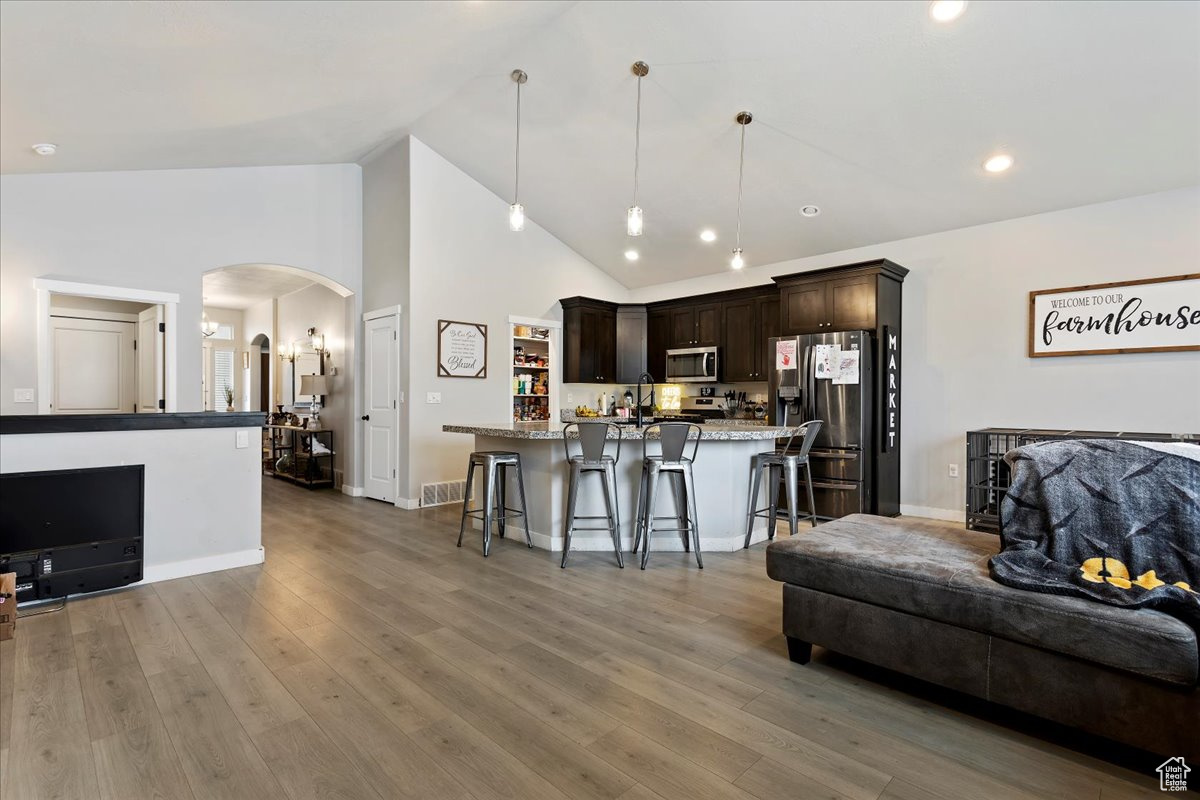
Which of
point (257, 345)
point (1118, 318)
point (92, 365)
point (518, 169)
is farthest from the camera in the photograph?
point (257, 345)

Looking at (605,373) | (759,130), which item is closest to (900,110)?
(759,130)

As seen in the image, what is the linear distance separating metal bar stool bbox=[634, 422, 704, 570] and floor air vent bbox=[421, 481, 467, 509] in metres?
2.75

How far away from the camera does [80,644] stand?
275 centimetres

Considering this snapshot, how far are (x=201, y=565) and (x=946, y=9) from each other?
5.74 m

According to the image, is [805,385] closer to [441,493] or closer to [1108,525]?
[1108,525]

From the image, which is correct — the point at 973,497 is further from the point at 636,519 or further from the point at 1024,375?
the point at 636,519

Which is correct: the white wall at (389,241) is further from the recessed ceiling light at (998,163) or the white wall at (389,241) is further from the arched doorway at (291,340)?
the recessed ceiling light at (998,163)

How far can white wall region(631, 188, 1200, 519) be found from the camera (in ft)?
14.9

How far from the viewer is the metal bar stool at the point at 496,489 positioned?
4.38m

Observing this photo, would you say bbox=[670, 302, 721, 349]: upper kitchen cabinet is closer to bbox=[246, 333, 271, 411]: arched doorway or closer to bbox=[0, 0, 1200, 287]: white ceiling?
bbox=[0, 0, 1200, 287]: white ceiling

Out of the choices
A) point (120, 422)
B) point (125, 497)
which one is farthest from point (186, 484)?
point (120, 422)

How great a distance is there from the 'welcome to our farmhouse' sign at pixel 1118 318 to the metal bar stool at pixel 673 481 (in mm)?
3318

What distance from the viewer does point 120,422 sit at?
354cm

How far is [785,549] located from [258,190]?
6.30m
